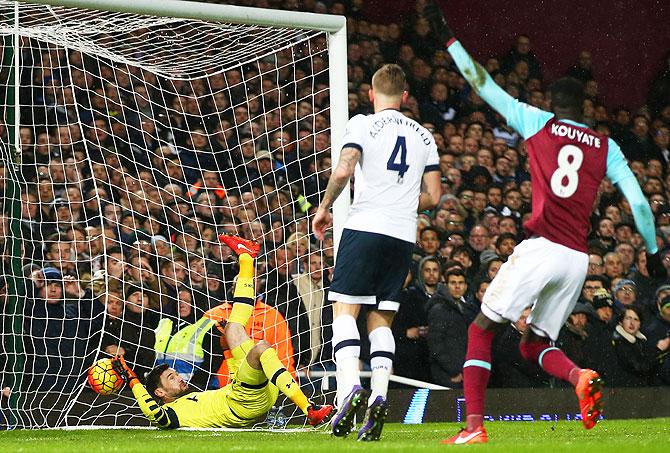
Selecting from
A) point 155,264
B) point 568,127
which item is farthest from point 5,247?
point 568,127

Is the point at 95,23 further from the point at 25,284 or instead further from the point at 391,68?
the point at 391,68

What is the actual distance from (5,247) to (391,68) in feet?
12.6

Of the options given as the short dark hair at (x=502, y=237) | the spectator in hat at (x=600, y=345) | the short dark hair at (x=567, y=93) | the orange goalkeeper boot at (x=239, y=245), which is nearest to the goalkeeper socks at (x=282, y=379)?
the orange goalkeeper boot at (x=239, y=245)

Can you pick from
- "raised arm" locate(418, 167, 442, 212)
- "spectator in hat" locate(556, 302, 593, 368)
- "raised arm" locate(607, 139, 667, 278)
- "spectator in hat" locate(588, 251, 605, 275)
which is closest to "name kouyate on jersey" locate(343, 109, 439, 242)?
"raised arm" locate(418, 167, 442, 212)

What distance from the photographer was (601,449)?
5.26 meters

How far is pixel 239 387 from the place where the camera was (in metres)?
7.86

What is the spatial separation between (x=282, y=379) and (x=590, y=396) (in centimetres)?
234

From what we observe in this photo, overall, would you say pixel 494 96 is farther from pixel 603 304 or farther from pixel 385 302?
pixel 603 304

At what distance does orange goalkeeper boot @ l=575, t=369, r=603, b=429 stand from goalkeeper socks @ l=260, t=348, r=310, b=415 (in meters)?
2.19

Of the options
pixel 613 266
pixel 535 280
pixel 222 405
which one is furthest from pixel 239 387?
pixel 613 266

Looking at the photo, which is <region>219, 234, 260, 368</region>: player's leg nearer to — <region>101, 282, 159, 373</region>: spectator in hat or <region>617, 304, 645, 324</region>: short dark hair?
<region>101, 282, 159, 373</region>: spectator in hat

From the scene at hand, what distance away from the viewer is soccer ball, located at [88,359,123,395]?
301 inches

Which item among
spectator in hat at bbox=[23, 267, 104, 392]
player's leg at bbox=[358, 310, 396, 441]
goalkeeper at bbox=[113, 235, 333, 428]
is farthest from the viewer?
spectator in hat at bbox=[23, 267, 104, 392]

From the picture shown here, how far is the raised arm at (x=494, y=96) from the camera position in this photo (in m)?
6.02
